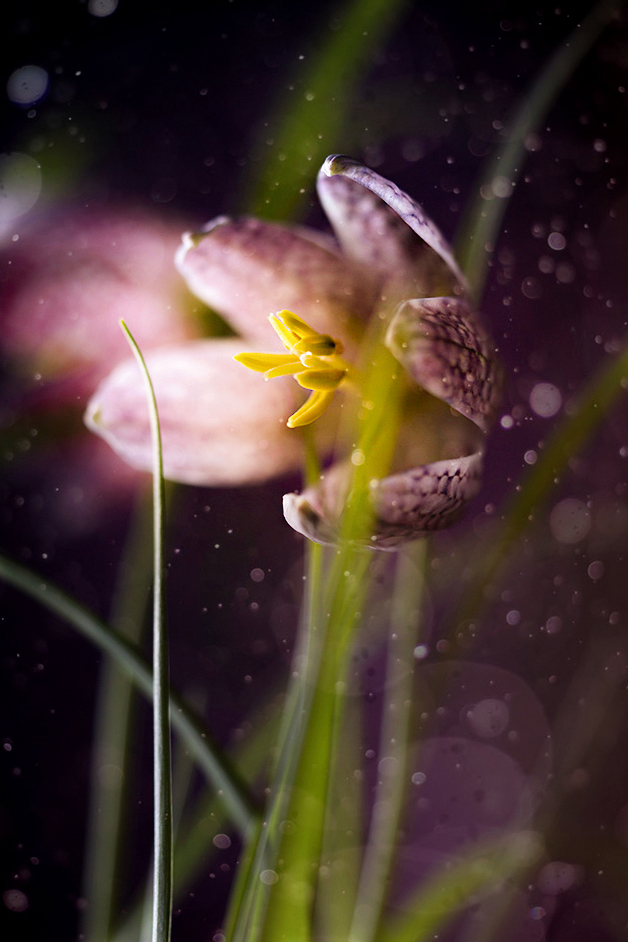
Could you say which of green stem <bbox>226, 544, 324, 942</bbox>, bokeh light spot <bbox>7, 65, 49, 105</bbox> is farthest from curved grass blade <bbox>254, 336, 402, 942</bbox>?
bokeh light spot <bbox>7, 65, 49, 105</bbox>

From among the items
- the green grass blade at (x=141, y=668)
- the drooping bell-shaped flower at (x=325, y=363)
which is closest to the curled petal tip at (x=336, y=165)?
the drooping bell-shaped flower at (x=325, y=363)

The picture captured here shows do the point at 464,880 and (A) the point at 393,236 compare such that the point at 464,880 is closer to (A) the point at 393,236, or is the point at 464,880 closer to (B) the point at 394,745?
(B) the point at 394,745

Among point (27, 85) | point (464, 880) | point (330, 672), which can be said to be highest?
point (27, 85)

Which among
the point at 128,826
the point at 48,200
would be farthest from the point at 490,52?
the point at 128,826

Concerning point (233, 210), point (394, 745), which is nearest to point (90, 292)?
point (233, 210)

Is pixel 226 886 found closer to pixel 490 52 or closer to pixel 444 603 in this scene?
pixel 444 603

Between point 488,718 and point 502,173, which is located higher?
point 502,173
